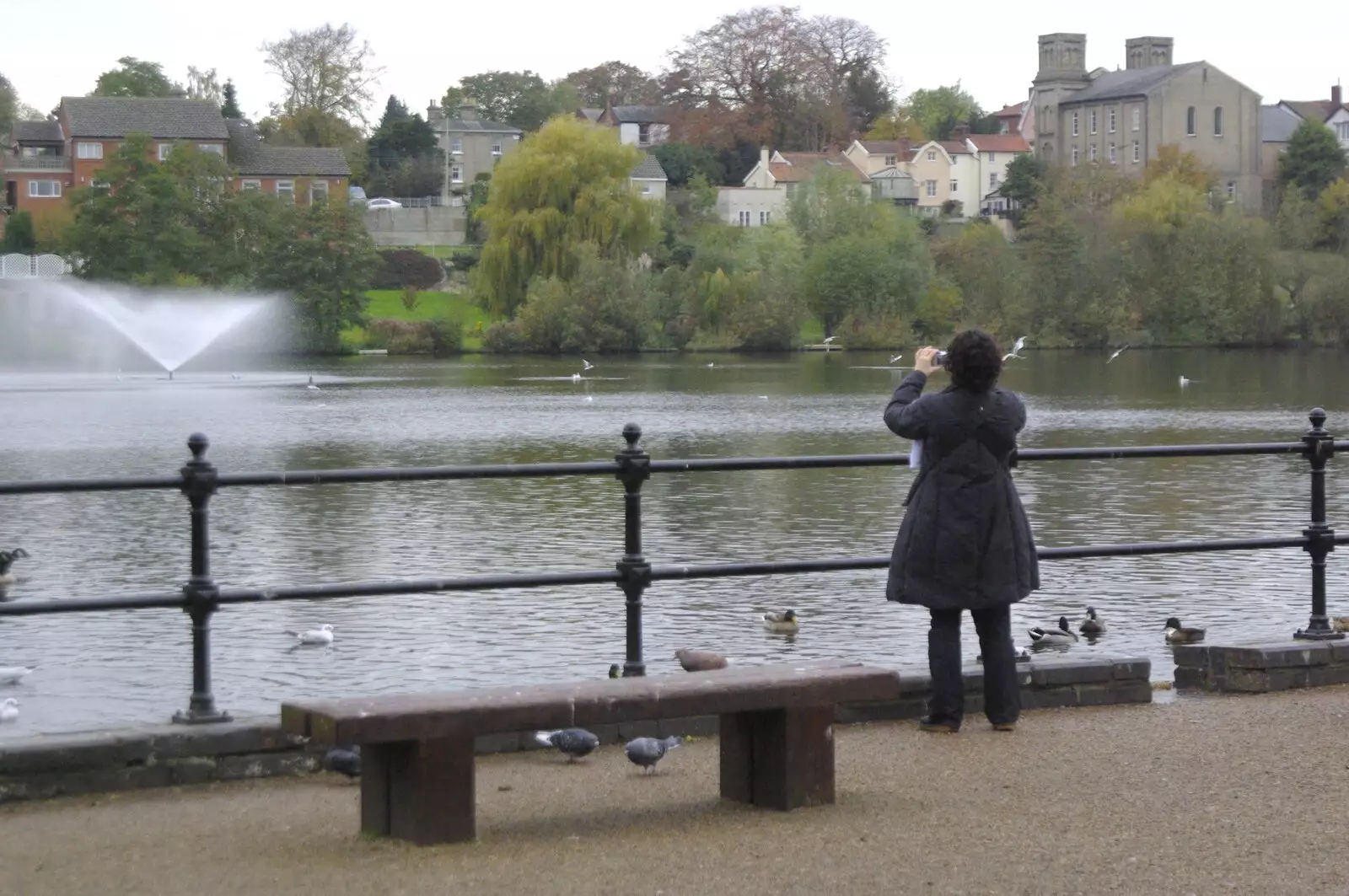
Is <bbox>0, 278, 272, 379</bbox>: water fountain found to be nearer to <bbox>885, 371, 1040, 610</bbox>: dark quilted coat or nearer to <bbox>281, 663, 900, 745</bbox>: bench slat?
<bbox>885, 371, 1040, 610</bbox>: dark quilted coat

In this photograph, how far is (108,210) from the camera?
94.1 m

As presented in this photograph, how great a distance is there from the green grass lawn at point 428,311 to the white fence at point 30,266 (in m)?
16.7

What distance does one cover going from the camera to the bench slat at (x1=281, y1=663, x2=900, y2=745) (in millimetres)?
6238

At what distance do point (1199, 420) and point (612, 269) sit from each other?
47673mm

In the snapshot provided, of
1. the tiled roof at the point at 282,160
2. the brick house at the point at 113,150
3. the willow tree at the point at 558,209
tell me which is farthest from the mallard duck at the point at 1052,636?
the tiled roof at the point at 282,160

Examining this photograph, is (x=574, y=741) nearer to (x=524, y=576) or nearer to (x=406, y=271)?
(x=524, y=576)

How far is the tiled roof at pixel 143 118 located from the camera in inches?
4914

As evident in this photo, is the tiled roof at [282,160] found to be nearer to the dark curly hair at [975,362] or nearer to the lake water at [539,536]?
the lake water at [539,536]

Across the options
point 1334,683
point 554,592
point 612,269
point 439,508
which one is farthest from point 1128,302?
point 1334,683

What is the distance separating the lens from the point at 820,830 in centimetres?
665

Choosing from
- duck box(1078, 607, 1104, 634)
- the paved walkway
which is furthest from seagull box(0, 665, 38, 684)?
duck box(1078, 607, 1104, 634)

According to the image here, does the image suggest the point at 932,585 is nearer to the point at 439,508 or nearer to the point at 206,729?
the point at 206,729

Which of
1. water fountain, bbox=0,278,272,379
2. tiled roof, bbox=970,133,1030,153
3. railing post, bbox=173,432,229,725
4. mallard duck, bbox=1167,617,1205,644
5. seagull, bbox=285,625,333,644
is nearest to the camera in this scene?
railing post, bbox=173,432,229,725

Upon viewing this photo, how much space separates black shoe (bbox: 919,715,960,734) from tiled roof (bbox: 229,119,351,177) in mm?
123369
